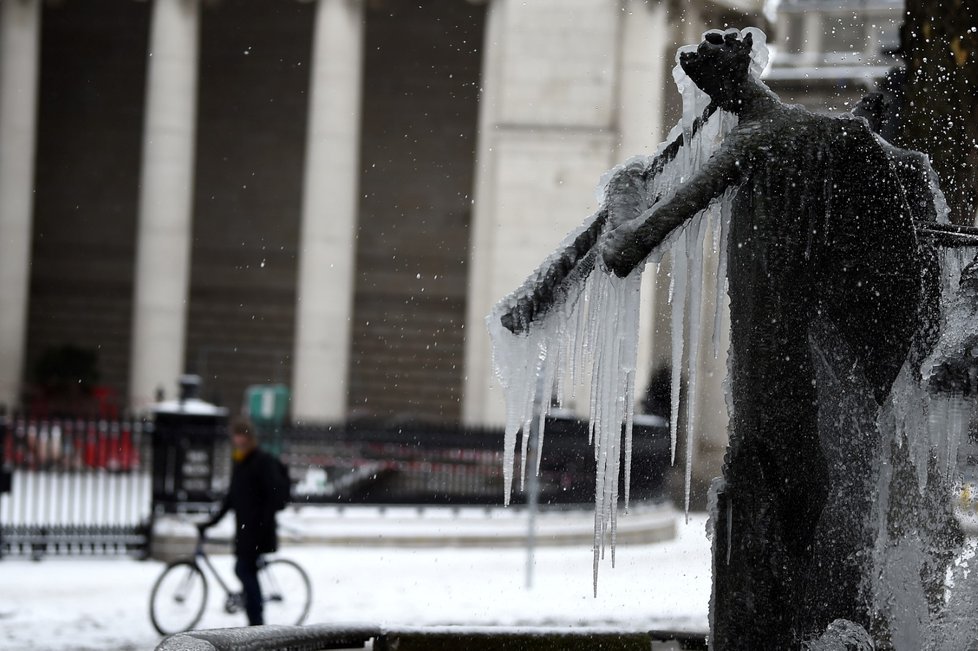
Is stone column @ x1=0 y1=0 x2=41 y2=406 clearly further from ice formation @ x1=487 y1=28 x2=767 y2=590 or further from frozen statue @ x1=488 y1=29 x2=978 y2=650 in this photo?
frozen statue @ x1=488 y1=29 x2=978 y2=650

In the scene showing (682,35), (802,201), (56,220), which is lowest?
(802,201)

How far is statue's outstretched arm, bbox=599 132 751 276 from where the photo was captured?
4.01 m

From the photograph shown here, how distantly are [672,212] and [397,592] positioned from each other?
10428 millimetres

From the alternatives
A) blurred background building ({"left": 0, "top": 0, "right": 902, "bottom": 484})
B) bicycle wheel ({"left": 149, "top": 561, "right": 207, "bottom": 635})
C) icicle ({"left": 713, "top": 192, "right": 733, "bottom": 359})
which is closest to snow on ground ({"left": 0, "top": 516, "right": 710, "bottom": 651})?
bicycle wheel ({"left": 149, "top": 561, "right": 207, "bottom": 635})

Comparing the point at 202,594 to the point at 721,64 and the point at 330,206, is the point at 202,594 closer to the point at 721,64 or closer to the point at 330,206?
the point at 721,64

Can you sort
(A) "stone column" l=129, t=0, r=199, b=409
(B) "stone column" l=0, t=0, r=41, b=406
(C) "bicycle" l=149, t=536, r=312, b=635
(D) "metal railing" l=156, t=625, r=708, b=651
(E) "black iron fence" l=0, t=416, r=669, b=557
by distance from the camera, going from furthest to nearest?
(B) "stone column" l=0, t=0, r=41, b=406 < (A) "stone column" l=129, t=0, r=199, b=409 < (E) "black iron fence" l=0, t=416, r=669, b=557 < (C) "bicycle" l=149, t=536, r=312, b=635 < (D) "metal railing" l=156, t=625, r=708, b=651

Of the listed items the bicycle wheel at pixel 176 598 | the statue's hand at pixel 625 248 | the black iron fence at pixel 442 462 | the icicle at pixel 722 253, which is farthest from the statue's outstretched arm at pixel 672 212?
the black iron fence at pixel 442 462

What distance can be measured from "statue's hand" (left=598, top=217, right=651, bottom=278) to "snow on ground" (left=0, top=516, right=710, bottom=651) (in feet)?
21.0

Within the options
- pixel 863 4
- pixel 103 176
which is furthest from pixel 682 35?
pixel 103 176

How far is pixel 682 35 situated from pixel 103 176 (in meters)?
16.7

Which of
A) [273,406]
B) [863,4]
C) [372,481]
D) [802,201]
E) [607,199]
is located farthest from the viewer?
[863,4]

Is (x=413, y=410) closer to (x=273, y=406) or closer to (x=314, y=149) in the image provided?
(x=314, y=149)

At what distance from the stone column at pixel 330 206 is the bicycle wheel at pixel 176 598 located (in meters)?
16.8

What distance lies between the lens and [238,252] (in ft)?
123
